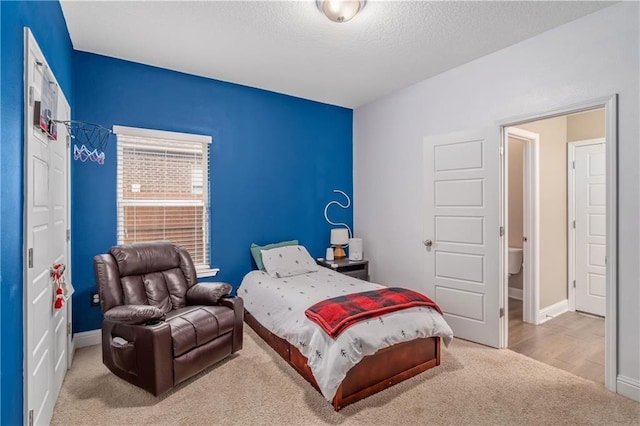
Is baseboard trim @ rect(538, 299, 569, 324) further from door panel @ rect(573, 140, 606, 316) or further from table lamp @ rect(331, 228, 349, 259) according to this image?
table lamp @ rect(331, 228, 349, 259)

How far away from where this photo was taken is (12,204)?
1434 millimetres

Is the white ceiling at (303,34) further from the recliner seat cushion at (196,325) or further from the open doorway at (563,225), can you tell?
the recliner seat cushion at (196,325)

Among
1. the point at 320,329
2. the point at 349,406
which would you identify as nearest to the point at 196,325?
the point at 320,329

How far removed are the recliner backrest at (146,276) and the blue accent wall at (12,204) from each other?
43.0 inches

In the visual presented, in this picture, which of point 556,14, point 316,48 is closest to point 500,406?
point 556,14

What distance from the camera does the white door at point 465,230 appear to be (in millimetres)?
3152

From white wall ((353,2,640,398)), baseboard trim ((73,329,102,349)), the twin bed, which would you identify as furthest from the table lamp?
baseboard trim ((73,329,102,349))

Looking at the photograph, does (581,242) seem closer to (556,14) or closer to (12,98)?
(556,14)

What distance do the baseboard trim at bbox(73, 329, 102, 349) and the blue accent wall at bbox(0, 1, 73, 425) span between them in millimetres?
1783

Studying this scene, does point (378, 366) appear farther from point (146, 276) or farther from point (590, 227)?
point (590, 227)

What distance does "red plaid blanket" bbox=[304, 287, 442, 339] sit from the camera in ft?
7.54

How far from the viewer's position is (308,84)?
13.0 ft

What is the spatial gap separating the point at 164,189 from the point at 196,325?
168cm

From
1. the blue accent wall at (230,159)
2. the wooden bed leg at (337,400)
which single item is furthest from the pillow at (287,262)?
the wooden bed leg at (337,400)
